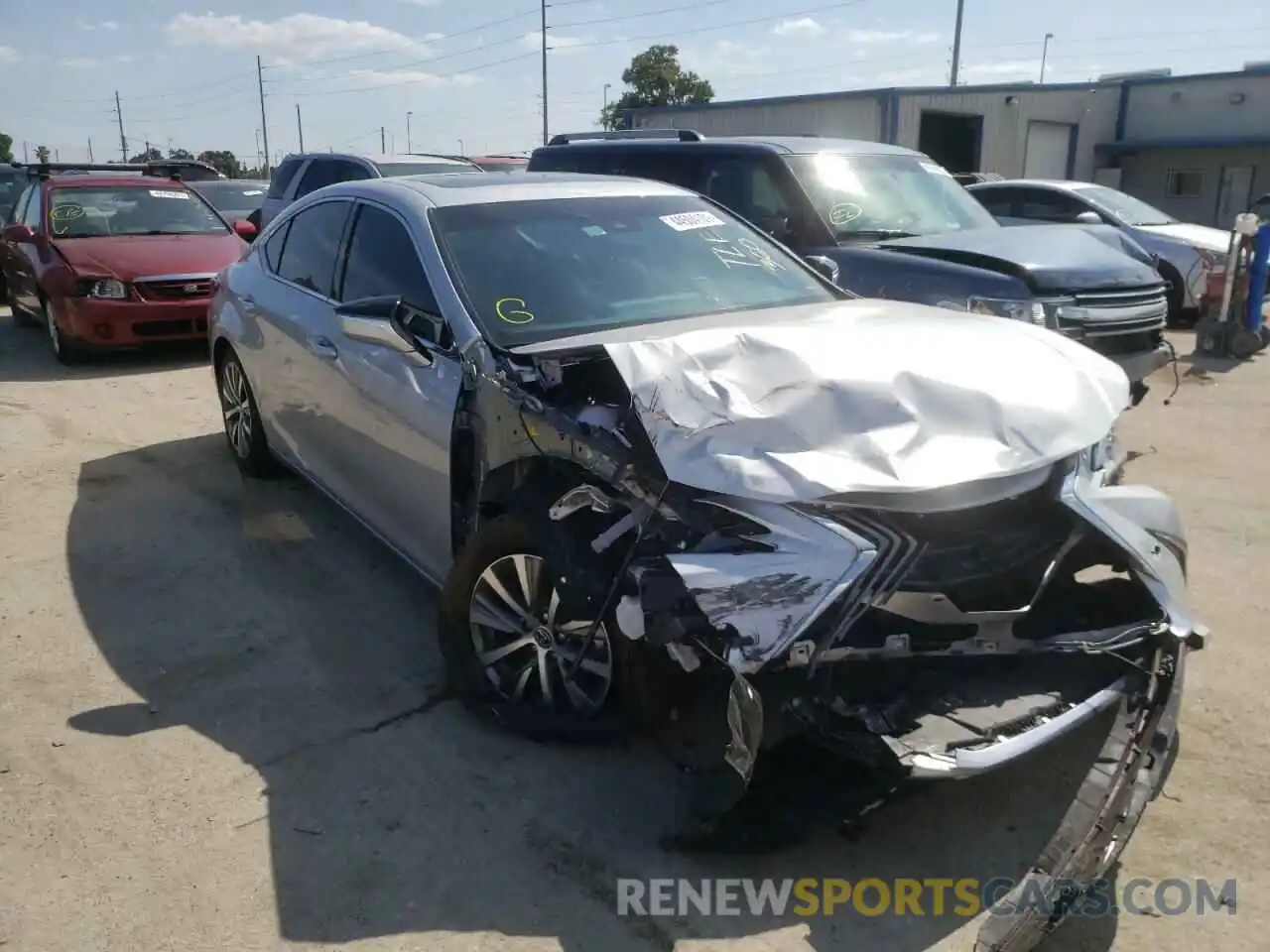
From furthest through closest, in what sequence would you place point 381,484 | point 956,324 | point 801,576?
1. point 381,484
2. point 956,324
3. point 801,576

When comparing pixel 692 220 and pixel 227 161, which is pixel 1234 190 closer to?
pixel 692 220

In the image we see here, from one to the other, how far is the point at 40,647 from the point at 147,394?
4.92 meters

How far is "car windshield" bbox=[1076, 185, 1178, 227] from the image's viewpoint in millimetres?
12594

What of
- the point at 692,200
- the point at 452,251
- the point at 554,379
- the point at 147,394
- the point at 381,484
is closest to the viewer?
the point at 554,379

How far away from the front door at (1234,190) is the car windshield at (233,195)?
24817 millimetres

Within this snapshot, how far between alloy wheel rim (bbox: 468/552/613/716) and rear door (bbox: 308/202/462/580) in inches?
20.8

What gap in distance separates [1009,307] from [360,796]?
16.1ft

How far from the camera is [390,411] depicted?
412 cm

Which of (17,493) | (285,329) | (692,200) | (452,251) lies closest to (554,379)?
(452,251)

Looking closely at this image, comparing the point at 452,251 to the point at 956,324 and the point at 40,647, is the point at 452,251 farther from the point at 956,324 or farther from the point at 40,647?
the point at 40,647

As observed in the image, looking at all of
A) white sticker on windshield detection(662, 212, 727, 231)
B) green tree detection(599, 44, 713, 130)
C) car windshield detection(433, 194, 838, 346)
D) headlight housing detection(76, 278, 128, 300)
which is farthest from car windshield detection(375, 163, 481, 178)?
green tree detection(599, 44, 713, 130)

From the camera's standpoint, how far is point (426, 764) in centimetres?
340

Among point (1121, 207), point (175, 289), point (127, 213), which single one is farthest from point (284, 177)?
point (1121, 207)

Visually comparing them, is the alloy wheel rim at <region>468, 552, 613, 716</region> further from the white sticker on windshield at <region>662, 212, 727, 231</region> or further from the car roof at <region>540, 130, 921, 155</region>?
the car roof at <region>540, 130, 921, 155</region>
